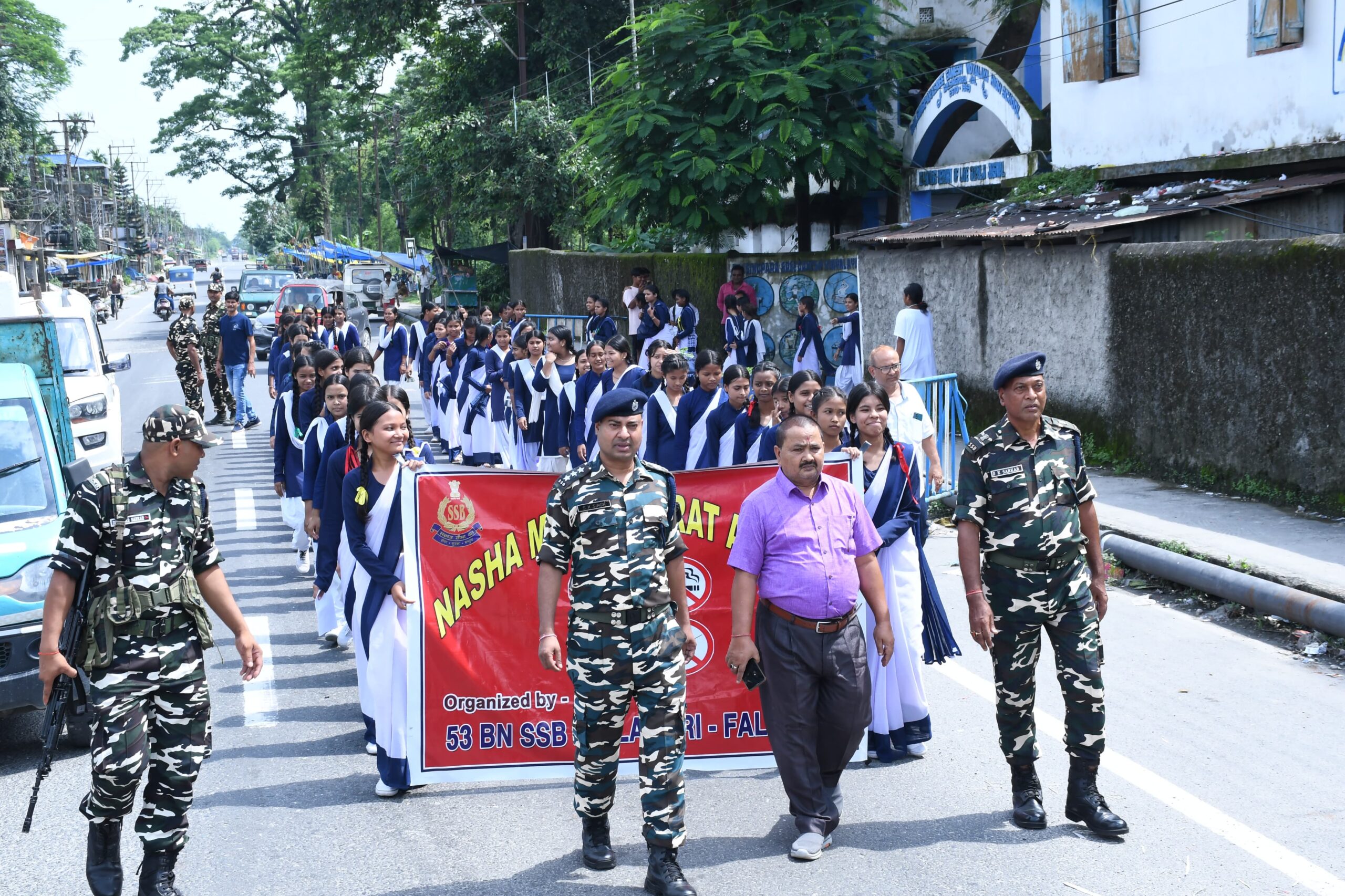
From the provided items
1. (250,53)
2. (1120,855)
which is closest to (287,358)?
(1120,855)

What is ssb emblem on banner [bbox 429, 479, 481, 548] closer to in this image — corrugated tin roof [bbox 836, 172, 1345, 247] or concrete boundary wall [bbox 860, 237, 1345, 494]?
concrete boundary wall [bbox 860, 237, 1345, 494]

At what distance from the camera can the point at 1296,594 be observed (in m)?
7.96

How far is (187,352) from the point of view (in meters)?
18.8

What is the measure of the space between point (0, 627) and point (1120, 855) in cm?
512

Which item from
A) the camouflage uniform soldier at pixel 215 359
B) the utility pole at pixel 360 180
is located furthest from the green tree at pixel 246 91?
the camouflage uniform soldier at pixel 215 359

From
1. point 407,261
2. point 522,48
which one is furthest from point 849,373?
point 407,261

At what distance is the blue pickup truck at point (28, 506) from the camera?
6.32 meters

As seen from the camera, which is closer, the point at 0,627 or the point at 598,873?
the point at 598,873

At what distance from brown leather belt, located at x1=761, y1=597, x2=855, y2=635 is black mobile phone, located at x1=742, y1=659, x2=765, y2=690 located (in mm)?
211

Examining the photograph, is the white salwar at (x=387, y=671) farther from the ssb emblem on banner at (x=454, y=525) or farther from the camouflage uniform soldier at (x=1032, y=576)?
the camouflage uniform soldier at (x=1032, y=576)

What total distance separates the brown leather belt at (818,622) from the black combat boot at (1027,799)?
0.96 meters

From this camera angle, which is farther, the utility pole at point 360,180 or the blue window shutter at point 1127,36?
the utility pole at point 360,180

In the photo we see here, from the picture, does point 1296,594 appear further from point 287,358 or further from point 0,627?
point 287,358

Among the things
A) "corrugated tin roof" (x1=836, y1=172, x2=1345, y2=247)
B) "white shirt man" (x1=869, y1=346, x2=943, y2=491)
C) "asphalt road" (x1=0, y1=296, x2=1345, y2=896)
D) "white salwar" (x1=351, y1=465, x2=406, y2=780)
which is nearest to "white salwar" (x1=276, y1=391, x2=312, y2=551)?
"asphalt road" (x1=0, y1=296, x2=1345, y2=896)
